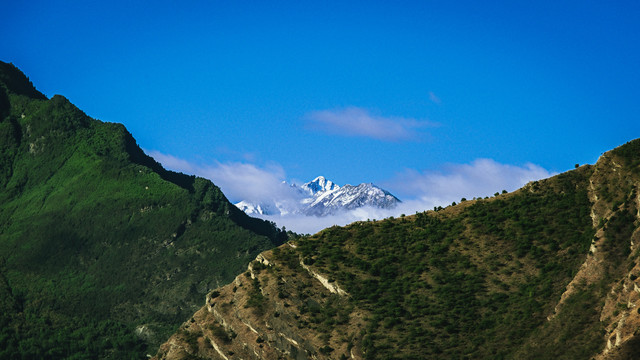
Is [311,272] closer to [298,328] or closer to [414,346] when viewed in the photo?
[298,328]

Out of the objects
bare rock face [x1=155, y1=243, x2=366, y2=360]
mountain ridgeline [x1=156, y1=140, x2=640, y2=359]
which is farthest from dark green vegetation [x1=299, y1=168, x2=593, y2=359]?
bare rock face [x1=155, y1=243, x2=366, y2=360]

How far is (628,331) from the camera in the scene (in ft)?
335

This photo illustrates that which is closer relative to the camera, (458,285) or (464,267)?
(458,285)

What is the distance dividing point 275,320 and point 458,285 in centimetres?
3223

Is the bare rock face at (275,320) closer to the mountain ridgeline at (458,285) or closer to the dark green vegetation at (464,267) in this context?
the mountain ridgeline at (458,285)

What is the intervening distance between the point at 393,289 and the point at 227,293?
110 feet

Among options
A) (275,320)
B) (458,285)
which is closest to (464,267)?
(458,285)

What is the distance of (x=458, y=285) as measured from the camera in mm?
140750

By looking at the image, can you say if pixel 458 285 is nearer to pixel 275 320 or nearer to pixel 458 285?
pixel 458 285

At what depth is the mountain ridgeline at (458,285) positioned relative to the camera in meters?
121

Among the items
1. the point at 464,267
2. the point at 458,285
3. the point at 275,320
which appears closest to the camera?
the point at 458,285

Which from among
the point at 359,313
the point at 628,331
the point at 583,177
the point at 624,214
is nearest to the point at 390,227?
the point at 359,313

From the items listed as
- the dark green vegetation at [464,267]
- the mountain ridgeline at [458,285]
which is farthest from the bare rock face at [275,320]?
the dark green vegetation at [464,267]

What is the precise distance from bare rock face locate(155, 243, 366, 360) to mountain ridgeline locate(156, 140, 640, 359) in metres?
0.23
